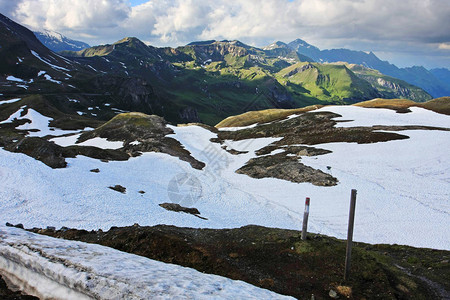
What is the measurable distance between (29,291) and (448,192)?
4366 cm

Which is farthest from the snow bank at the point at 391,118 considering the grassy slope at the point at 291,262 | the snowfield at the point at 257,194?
the grassy slope at the point at 291,262

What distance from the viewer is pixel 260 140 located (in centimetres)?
7338

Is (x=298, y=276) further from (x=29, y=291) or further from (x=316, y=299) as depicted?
(x=29, y=291)

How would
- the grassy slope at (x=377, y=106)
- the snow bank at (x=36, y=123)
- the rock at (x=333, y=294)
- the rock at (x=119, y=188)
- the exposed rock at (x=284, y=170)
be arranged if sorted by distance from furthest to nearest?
the snow bank at (x=36, y=123), the grassy slope at (x=377, y=106), the exposed rock at (x=284, y=170), the rock at (x=119, y=188), the rock at (x=333, y=294)

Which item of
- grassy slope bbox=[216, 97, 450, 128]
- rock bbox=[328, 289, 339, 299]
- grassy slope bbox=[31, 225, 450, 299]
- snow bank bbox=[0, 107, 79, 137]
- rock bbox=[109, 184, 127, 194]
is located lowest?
rock bbox=[328, 289, 339, 299]

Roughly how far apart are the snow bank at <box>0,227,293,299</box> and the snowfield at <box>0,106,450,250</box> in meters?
13.9

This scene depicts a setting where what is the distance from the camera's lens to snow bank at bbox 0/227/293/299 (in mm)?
7332

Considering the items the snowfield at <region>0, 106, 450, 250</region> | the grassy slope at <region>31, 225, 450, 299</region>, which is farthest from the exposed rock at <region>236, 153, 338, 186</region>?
the grassy slope at <region>31, 225, 450, 299</region>

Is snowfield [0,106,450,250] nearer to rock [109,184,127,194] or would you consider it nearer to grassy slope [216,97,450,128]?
rock [109,184,127,194]

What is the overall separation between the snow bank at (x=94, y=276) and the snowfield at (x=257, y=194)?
13.9m

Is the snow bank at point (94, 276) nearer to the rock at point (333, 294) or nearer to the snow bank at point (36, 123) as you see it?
the rock at point (333, 294)

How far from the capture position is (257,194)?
135ft

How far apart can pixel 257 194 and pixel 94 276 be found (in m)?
34.8

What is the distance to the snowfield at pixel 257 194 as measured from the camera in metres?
25.0
